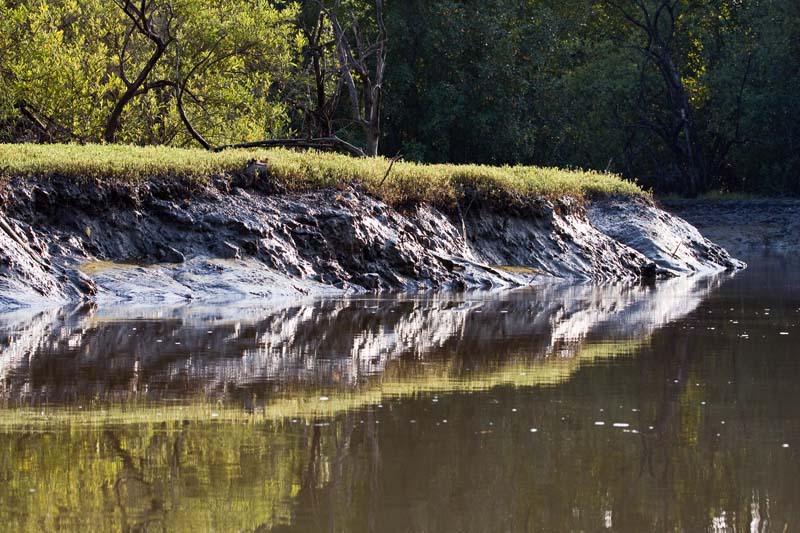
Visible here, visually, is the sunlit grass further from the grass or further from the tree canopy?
the tree canopy

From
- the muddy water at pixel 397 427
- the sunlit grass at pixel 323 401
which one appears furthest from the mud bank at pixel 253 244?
the sunlit grass at pixel 323 401

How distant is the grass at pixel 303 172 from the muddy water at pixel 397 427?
4.34 m

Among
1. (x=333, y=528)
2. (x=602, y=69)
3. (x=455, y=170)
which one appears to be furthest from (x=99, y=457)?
(x=602, y=69)

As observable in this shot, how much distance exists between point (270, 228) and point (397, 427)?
970 cm

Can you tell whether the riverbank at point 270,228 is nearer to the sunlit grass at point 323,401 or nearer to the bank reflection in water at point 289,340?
the bank reflection in water at point 289,340

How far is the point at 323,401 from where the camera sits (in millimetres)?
6156

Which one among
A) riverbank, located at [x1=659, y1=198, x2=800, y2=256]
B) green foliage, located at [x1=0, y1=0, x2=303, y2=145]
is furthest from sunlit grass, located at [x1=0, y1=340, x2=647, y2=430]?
riverbank, located at [x1=659, y1=198, x2=800, y2=256]

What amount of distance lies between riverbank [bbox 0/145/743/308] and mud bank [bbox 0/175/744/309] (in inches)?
0.8

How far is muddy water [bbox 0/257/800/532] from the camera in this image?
3.99 metres

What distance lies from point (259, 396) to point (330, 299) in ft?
23.8

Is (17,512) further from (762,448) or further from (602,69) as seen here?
(602,69)

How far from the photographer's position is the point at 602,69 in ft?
135

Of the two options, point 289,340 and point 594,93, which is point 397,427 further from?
point 594,93

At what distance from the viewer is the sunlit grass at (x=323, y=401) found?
559 cm
